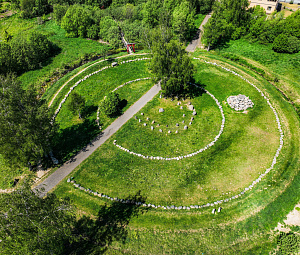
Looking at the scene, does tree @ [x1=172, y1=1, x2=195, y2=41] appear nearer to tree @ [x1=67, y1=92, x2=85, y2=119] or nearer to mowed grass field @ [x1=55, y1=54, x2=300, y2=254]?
mowed grass field @ [x1=55, y1=54, x2=300, y2=254]

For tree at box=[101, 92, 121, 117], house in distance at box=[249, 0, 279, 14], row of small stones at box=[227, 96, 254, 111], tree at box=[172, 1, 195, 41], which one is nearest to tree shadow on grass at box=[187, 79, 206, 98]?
row of small stones at box=[227, 96, 254, 111]

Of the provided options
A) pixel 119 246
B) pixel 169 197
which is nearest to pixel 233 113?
pixel 169 197

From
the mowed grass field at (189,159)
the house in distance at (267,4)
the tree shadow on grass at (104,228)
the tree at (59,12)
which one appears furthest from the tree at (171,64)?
the tree at (59,12)

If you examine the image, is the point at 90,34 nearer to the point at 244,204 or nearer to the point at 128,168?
the point at 128,168

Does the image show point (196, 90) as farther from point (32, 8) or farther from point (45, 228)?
point (32, 8)

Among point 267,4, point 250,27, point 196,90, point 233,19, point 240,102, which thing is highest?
point 267,4

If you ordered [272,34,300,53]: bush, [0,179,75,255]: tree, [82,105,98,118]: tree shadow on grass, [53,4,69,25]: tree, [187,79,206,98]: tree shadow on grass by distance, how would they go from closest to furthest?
[0,179,75,255]: tree → [82,105,98,118]: tree shadow on grass → [187,79,206,98]: tree shadow on grass → [272,34,300,53]: bush → [53,4,69,25]: tree

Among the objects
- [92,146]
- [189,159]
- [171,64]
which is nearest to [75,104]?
[92,146]
